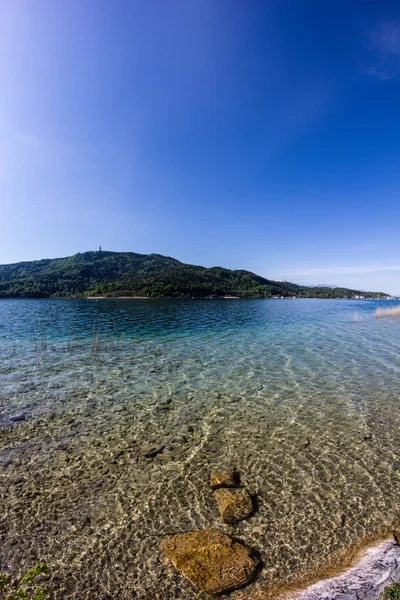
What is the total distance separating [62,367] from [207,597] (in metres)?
14.8

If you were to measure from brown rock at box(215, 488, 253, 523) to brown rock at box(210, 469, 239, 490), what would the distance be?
0.66 feet

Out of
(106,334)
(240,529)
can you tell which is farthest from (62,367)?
(240,529)

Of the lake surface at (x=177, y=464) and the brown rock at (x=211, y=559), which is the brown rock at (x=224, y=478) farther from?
the brown rock at (x=211, y=559)

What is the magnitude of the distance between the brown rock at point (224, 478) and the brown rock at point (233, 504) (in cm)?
20

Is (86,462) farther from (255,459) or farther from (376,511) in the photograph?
(376,511)

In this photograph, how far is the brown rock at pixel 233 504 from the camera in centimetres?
565

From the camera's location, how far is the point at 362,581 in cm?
416

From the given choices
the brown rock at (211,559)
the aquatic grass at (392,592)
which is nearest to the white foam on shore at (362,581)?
the aquatic grass at (392,592)

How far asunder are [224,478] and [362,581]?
316cm

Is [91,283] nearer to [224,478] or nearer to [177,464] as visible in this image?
[177,464]

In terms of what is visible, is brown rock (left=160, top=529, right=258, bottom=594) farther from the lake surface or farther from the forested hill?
the forested hill

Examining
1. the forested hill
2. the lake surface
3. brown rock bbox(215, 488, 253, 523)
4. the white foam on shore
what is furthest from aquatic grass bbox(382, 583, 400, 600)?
the forested hill

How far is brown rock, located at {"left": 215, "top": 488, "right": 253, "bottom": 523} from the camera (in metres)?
5.65

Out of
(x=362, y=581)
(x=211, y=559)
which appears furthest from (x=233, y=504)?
(x=362, y=581)
